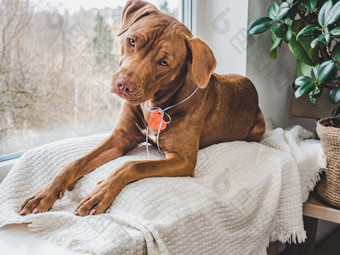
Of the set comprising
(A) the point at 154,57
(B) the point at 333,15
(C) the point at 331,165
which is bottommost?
(C) the point at 331,165

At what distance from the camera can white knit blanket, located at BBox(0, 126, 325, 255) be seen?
949 millimetres

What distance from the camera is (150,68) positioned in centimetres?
115

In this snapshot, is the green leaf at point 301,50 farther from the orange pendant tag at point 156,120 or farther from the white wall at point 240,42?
the orange pendant tag at point 156,120

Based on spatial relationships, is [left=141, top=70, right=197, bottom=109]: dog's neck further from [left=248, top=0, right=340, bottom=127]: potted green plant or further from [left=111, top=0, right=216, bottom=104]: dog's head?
[left=248, top=0, right=340, bottom=127]: potted green plant

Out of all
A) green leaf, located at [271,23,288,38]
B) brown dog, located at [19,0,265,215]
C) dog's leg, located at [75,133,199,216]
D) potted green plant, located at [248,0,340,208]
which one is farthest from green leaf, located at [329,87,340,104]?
dog's leg, located at [75,133,199,216]

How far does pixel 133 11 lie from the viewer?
1.31m

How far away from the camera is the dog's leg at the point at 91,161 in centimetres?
107

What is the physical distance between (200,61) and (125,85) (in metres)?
0.27

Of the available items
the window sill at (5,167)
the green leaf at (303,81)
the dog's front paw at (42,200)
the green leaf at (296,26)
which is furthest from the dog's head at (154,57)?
the green leaf at (296,26)

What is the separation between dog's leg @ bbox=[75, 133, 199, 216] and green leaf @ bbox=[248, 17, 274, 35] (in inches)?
28.4

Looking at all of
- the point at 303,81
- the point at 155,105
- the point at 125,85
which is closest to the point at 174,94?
the point at 155,105

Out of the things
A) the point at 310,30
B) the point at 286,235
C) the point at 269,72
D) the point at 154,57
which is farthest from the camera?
the point at 269,72

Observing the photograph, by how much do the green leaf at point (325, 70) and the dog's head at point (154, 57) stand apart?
639 mm

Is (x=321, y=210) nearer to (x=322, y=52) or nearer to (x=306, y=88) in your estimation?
(x=306, y=88)
